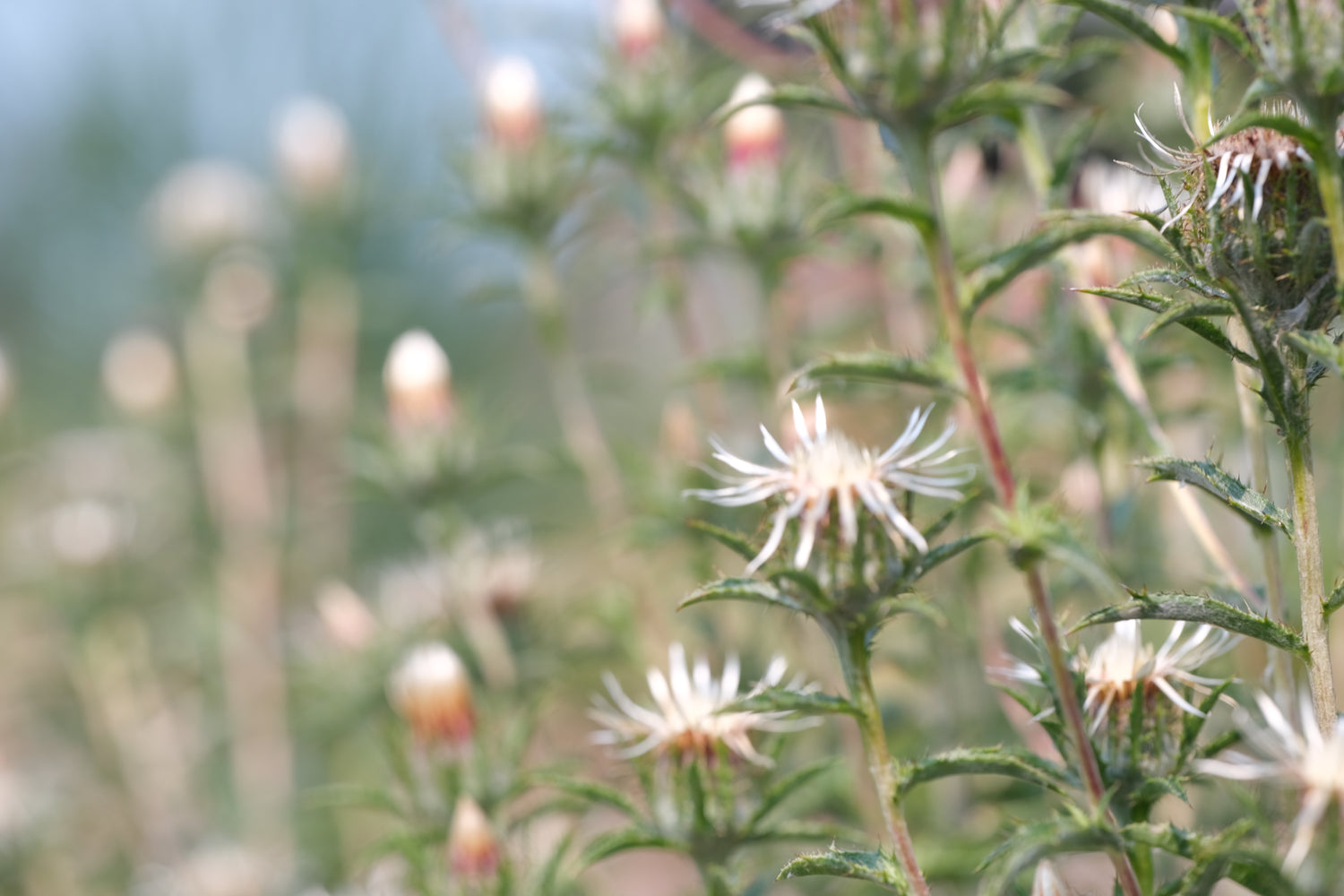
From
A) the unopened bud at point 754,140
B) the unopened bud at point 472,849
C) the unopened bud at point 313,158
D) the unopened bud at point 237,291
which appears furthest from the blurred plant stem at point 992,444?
the unopened bud at point 237,291

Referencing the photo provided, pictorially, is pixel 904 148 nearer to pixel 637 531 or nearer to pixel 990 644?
pixel 637 531

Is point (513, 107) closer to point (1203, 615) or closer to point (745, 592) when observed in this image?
point (745, 592)

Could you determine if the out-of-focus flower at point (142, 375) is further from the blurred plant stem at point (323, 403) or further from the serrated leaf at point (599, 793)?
the serrated leaf at point (599, 793)

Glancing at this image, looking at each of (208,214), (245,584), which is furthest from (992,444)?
(208,214)

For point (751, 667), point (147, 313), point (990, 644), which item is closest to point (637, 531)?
point (751, 667)

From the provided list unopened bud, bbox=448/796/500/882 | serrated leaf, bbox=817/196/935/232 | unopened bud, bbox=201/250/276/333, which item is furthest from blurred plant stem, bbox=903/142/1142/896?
unopened bud, bbox=201/250/276/333
